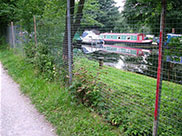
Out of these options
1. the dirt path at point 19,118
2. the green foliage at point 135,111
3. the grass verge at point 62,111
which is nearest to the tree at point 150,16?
the green foliage at point 135,111

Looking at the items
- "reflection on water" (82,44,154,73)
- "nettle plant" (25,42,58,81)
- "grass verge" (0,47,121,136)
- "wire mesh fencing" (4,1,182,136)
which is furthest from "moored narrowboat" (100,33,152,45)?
"nettle plant" (25,42,58,81)

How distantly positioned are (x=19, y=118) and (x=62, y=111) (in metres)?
0.95

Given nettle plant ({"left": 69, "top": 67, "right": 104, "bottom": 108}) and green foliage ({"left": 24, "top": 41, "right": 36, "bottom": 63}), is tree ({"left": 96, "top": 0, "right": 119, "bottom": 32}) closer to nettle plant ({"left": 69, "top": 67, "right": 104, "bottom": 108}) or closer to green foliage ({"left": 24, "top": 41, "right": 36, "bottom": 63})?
nettle plant ({"left": 69, "top": 67, "right": 104, "bottom": 108})

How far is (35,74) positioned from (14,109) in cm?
214

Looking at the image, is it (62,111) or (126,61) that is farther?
(62,111)

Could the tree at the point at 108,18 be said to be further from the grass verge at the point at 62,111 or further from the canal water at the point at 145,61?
the grass verge at the point at 62,111

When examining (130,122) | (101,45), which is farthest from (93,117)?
(101,45)

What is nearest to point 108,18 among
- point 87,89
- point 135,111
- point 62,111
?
point 87,89

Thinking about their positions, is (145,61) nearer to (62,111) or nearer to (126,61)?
(126,61)

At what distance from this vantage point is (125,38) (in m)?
3.08

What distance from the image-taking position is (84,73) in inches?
159

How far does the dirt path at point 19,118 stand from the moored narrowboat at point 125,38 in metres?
2.03

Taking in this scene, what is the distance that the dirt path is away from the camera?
3.38 metres

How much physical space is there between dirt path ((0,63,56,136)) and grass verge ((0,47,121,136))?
154mm
